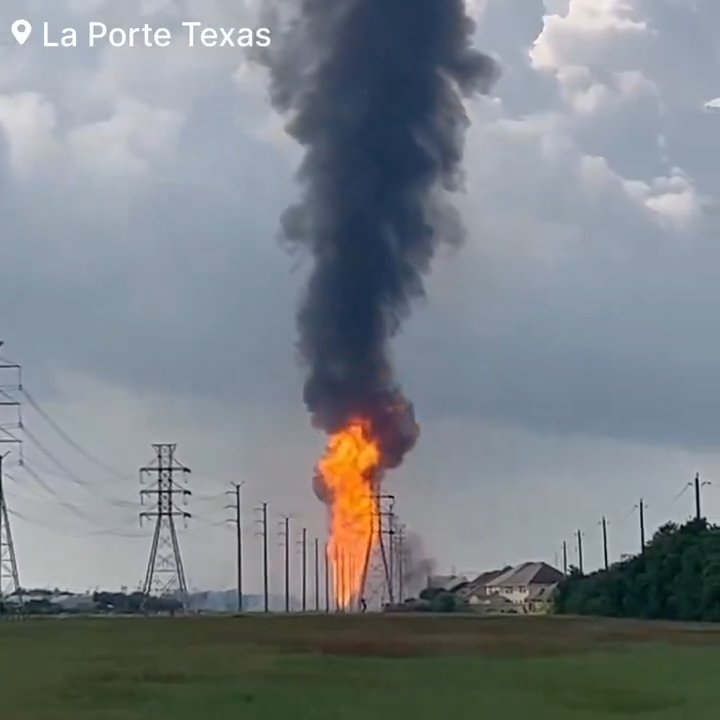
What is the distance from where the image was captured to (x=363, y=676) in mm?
45312

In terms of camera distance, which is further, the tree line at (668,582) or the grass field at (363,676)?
the tree line at (668,582)

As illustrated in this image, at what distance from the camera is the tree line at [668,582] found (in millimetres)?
106312

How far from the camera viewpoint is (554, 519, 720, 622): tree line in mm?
106312

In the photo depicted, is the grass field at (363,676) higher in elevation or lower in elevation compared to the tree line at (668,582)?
lower

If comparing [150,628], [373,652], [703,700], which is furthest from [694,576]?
[703,700]

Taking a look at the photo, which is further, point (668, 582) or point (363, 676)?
point (668, 582)

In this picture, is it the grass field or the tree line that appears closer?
the grass field

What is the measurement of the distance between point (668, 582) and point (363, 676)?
73.7m

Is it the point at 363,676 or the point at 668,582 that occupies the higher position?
the point at 668,582

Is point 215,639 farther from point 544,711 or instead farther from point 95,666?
point 544,711

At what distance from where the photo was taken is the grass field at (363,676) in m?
35.7

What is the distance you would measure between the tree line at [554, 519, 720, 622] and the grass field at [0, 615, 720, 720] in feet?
102

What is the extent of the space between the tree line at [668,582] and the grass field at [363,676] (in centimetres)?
3094

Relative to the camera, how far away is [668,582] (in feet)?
378
